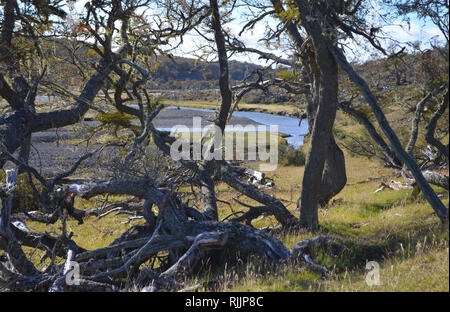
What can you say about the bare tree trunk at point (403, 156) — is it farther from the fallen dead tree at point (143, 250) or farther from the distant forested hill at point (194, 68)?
the distant forested hill at point (194, 68)

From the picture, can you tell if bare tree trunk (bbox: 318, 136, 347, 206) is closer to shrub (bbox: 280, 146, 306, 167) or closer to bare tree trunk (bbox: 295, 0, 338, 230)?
bare tree trunk (bbox: 295, 0, 338, 230)

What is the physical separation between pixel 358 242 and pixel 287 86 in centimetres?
680

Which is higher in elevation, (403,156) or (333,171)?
(403,156)

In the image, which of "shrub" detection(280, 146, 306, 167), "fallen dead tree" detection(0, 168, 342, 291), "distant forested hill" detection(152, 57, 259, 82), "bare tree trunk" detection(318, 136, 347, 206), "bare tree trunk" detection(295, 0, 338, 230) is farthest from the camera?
"shrub" detection(280, 146, 306, 167)

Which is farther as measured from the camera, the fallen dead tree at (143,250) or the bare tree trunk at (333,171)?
the bare tree trunk at (333,171)

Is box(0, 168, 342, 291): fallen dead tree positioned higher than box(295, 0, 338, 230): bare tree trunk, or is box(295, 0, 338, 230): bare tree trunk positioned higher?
box(295, 0, 338, 230): bare tree trunk

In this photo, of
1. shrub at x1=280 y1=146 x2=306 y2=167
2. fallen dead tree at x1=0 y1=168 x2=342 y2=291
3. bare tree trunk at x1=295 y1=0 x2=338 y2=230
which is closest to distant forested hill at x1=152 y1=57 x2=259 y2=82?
bare tree trunk at x1=295 y1=0 x2=338 y2=230

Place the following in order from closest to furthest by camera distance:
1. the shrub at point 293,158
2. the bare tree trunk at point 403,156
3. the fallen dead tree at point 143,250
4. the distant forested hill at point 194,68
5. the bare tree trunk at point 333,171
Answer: the fallen dead tree at point 143,250, the bare tree trunk at point 403,156, the bare tree trunk at point 333,171, the distant forested hill at point 194,68, the shrub at point 293,158

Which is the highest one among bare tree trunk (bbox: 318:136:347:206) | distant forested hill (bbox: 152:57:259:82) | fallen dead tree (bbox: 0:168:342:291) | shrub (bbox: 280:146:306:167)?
distant forested hill (bbox: 152:57:259:82)

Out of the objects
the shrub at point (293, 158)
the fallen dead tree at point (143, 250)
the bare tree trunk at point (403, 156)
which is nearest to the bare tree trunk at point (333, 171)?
the bare tree trunk at point (403, 156)

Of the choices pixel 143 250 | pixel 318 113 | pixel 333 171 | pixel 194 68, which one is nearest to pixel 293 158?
pixel 194 68

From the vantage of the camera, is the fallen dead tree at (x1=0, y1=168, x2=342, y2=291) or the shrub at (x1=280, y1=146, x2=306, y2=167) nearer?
the fallen dead tree at (x1=0, y1=168, x2=342, y2=291)

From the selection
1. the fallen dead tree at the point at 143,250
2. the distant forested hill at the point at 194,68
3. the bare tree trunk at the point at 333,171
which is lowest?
the fallen dead tree at the point at 143,250

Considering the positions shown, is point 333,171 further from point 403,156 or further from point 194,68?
point 194,68
